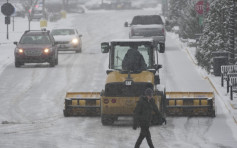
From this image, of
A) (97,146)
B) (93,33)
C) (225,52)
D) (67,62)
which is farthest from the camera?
(93,33)

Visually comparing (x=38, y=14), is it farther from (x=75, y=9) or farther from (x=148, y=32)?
(x=148, y=32)

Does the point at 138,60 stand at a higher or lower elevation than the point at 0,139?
higher

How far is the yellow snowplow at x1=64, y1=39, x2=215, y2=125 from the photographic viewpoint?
17.1 meters

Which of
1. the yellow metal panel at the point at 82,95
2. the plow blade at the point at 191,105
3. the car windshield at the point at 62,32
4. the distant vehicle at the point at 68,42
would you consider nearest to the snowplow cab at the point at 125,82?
the plow blade at the point at 191,105

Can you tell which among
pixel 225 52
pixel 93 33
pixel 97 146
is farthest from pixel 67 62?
pixel 93 33

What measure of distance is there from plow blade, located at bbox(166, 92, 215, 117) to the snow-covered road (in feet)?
0.91

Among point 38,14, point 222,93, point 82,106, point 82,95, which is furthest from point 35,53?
point 38,14

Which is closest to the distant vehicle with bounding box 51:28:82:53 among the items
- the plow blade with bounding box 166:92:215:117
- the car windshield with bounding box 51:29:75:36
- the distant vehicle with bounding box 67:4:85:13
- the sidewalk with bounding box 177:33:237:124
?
the car windshield with bounding box 51:29:75:36

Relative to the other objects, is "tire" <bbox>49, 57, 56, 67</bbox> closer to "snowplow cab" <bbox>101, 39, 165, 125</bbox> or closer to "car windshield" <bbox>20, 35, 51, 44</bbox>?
"car windshield" <bbox>20, 35, 51, 44</bbox>

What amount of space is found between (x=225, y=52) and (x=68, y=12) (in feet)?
264

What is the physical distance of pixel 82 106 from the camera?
62.8 feet

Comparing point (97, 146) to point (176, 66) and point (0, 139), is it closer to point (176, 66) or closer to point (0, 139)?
point (0, 139)

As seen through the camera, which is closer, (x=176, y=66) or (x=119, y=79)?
(x=119, y=79)

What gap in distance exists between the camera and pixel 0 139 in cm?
1573
